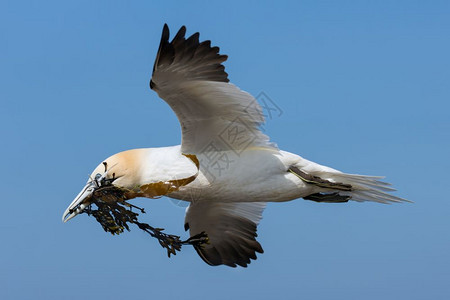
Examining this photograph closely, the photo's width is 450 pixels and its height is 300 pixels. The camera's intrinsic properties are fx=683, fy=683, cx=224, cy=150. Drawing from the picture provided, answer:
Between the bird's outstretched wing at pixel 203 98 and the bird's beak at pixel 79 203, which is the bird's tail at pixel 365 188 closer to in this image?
the bird's outstretched wing at pixel 203 98

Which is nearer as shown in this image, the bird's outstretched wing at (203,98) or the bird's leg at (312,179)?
the bird's outstretched wing at (203,98)

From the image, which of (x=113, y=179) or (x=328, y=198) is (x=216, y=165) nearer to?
(x=113, y=179)

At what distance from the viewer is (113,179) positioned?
21.9 feet

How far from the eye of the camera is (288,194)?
7.02 meters

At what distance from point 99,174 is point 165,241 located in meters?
1.08

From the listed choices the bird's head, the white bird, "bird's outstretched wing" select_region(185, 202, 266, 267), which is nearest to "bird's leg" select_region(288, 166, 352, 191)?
the white bird

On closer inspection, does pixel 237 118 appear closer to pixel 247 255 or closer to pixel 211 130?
pixel 211 130

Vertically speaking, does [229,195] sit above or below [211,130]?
below

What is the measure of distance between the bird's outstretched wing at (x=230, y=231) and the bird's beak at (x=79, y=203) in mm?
1513

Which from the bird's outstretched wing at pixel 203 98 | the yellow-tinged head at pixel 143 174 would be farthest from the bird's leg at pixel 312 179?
the yellow-tinged head at pixel 143 174

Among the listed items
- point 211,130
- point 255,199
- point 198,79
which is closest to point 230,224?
point 255,199

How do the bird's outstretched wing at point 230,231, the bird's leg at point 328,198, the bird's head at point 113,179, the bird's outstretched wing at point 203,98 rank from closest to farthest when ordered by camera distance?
the bird's outstretched wing at point 203,98 < the bird's head at point 113,179 < the bird's leg at point 328,198 < the bird's outstretched wing at point 230,231

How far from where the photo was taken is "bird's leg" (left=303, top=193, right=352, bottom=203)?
7.24m

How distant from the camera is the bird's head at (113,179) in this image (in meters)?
6.73
